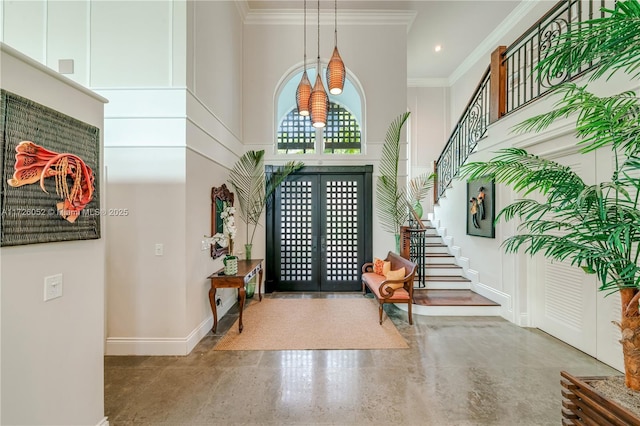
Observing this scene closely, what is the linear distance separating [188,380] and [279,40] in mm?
5793

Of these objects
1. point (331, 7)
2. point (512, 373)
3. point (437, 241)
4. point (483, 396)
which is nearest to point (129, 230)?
point (483, 396)

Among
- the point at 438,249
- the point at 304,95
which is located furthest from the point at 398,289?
the point at 304,95

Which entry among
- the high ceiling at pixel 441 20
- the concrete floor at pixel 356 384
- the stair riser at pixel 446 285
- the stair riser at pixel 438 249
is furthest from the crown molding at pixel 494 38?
the concrete floor at pixel 356 384

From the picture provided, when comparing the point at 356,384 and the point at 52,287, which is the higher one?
the point at 52,287

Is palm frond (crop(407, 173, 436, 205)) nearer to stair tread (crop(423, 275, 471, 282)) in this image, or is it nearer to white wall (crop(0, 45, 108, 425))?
stair tread (crop(423, 275, 471, 282))

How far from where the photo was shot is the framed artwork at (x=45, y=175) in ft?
4.56

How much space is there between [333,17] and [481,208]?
4.55 metres

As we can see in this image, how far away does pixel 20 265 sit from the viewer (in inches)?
56.3

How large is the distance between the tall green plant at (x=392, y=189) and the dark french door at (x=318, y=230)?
0.38 m

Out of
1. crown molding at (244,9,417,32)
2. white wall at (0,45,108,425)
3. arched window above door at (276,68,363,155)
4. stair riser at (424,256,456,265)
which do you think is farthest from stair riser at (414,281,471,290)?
crown molding at (244,9,417,32)

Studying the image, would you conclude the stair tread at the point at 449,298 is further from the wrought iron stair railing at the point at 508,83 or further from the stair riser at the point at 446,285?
the wrought iron stair railing at the point at 508,83

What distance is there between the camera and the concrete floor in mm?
2152

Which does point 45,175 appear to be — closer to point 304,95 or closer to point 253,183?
point 304,95

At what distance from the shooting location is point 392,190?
4.89 meters
